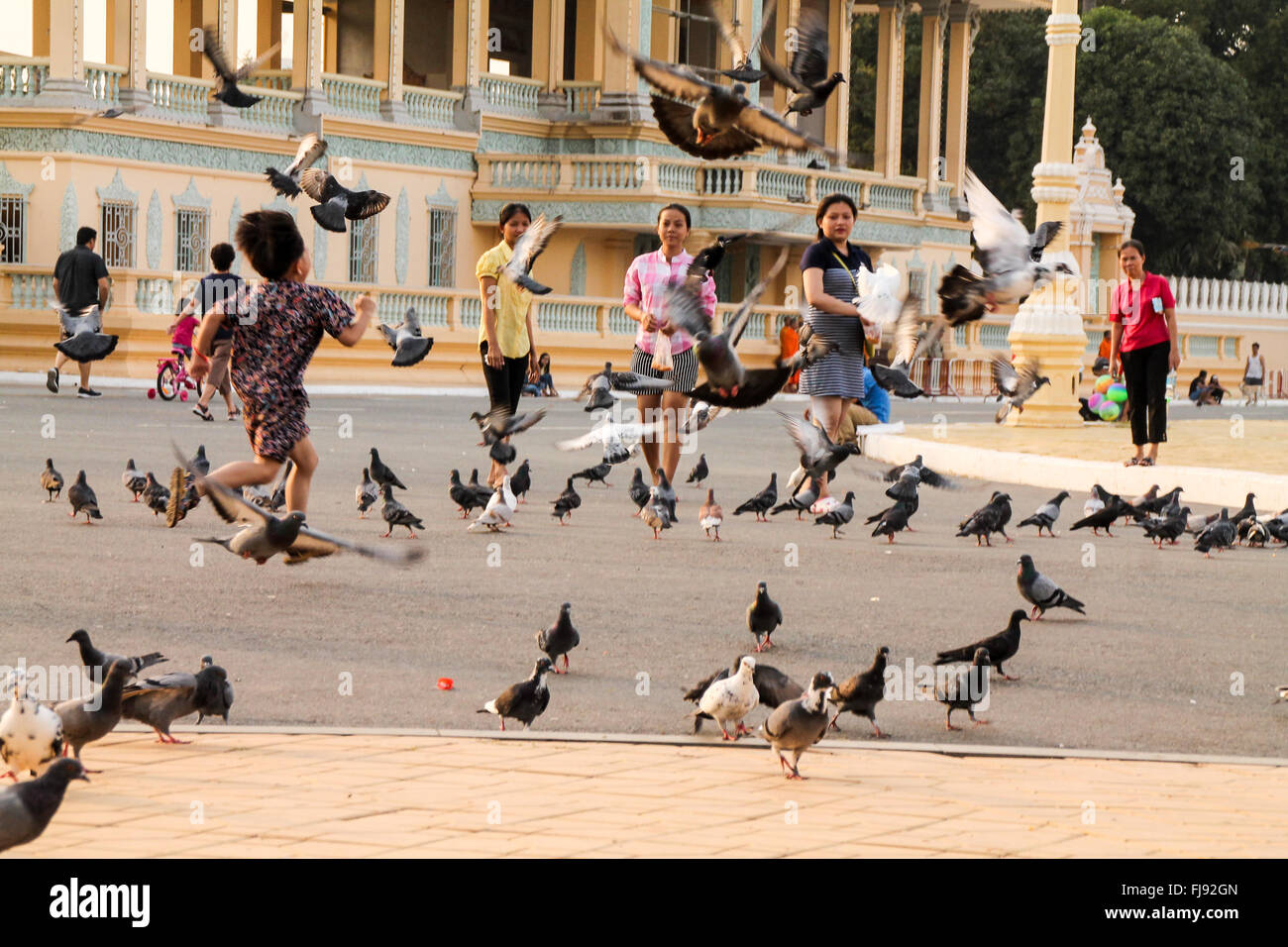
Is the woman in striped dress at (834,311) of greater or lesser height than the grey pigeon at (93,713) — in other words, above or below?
above

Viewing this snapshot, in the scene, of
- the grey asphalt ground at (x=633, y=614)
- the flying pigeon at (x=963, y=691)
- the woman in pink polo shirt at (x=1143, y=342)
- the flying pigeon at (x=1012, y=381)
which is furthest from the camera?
the woman in pink polo shirt at (x=1143, y=342)

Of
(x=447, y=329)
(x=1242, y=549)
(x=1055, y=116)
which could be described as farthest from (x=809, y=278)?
(x=447, y=329)

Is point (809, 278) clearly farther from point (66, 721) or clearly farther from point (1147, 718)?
point (66, 721)

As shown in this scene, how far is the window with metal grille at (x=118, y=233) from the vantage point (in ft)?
122

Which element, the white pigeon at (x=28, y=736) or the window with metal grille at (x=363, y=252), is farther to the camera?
the window with metal grille at (x=363, y=252)

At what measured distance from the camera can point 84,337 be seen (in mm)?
26125

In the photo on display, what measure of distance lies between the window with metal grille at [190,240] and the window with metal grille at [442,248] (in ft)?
21.6

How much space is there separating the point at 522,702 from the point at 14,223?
31.5 m

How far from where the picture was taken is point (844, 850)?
5609 millimetres

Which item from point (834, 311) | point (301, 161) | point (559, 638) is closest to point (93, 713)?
point (559, 638)

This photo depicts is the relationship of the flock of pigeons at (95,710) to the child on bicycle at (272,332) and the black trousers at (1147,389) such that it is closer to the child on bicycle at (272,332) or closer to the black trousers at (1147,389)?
the child on bicycle at (272,332)

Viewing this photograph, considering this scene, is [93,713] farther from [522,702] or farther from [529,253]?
[529,253]

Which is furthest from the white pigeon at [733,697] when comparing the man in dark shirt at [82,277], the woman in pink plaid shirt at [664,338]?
the man in dark shirt at [82,277]

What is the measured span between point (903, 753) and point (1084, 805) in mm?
998
